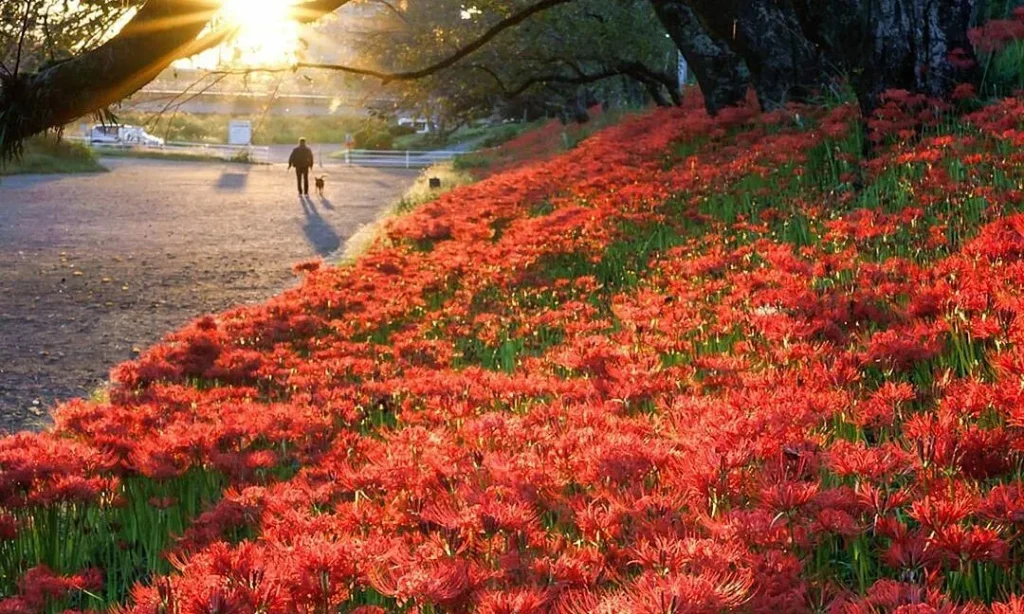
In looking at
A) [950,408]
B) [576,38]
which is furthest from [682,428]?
[576,38]

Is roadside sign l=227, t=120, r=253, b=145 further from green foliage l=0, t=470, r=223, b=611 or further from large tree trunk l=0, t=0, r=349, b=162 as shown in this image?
green foliage l=0, t=470, r=223, b=611

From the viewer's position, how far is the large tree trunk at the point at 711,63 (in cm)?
1505

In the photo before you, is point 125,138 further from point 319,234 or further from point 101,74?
point 101,74

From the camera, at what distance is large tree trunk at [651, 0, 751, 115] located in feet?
49.4

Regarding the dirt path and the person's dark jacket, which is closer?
the dirt path

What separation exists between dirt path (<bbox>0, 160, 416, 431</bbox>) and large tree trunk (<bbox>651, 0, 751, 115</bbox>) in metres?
6.30

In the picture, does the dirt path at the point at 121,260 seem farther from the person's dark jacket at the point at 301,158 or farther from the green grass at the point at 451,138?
the green grass at the point at 451,138

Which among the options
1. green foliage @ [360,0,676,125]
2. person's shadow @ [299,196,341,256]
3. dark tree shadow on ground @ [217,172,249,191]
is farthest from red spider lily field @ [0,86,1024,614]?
dark tree shadow on ground @ [217,172,249,191]

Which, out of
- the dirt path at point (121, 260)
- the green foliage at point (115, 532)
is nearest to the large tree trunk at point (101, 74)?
the dirt path at point (121, 260)

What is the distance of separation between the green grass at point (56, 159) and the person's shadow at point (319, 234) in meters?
16.3

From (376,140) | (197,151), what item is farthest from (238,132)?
(197,151)

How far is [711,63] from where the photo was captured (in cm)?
1508

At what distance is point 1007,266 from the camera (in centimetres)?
460

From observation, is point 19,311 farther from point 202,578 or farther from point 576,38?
point 576,38
